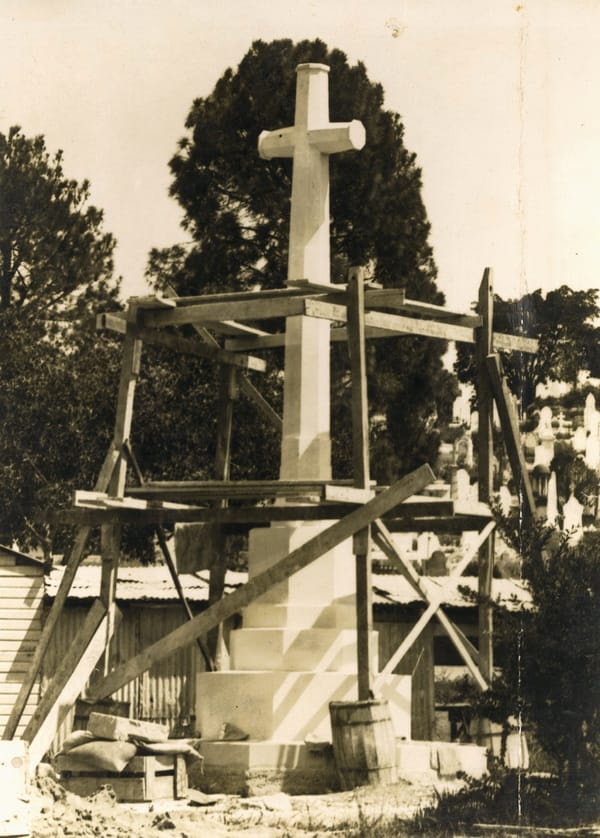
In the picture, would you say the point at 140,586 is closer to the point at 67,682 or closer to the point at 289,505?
the point at 289,505

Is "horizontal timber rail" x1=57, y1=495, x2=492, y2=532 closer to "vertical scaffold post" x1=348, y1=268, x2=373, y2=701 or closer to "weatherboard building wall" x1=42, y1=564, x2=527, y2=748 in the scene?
"vertical scaffold post" x1=348, y1=268, x2=373, y2=701

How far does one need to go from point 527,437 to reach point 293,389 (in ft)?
57.3

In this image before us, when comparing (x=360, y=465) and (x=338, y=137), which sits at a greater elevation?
(x=338, y=137)

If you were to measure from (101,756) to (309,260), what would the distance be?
5.93 metres

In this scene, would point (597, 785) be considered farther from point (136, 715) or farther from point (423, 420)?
point (423, 420)

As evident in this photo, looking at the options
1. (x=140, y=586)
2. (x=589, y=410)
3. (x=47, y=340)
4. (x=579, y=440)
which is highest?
(x=47, y=340)

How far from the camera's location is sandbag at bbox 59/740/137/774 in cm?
→ 1453

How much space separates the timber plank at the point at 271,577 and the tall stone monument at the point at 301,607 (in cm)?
83

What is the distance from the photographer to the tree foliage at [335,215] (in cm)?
3288

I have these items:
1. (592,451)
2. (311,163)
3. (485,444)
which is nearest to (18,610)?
(485,444)

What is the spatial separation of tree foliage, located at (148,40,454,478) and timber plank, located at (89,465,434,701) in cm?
1630

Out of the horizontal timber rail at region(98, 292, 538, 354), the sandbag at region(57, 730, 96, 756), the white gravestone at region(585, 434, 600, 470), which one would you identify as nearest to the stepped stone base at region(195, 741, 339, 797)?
the sandbag at region(57, 730, 96, 756)

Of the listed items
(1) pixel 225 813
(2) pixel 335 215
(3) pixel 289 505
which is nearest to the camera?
(1) pixel 225 813

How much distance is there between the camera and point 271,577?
15.5m
